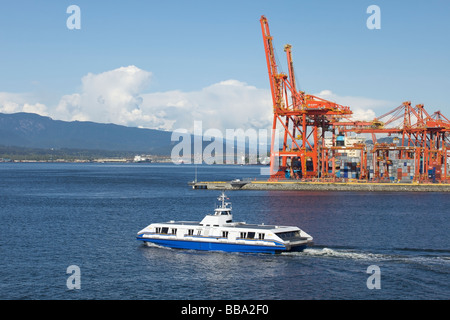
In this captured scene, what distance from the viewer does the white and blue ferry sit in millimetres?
47094

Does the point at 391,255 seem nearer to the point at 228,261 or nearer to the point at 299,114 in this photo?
the point at 228,261

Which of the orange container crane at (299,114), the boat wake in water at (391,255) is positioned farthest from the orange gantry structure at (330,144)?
the boat wake in water at (391,255)

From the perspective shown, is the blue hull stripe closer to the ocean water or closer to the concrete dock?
the ocean water

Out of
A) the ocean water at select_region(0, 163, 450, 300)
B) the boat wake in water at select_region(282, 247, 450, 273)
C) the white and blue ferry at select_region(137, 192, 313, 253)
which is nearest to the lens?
the ocean water at select_region(0, 163, 450, 300)

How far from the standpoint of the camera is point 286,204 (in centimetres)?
9456

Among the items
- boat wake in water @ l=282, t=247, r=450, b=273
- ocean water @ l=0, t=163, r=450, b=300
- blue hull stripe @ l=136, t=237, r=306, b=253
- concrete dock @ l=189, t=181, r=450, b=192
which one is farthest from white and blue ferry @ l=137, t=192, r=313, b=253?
concrete dock @ l=189, t=181, r=450, b=192

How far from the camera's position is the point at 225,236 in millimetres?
48688

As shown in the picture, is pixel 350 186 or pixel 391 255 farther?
pixel 350 186

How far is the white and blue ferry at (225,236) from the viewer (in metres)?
47.1

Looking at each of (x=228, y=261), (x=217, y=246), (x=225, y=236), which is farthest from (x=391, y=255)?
(x=217, y=246)

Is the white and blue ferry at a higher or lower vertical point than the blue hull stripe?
higher
